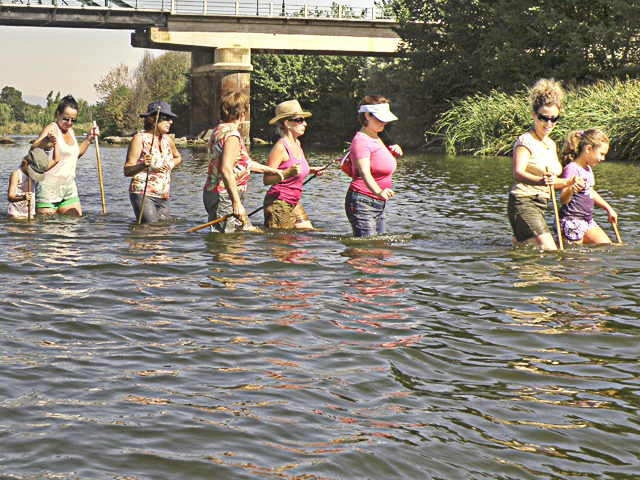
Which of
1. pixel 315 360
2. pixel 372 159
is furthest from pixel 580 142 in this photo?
pixel 315 360

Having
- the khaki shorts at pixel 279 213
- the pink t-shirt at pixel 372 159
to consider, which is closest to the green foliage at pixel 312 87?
the khaki shorts at pixel 279 213

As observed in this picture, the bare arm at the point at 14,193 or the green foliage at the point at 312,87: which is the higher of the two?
the green foliage at the point at 312,87

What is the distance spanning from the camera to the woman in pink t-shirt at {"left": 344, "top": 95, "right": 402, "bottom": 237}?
8.80m

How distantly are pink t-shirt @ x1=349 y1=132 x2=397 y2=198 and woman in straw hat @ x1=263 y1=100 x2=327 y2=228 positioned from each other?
65 centimetres

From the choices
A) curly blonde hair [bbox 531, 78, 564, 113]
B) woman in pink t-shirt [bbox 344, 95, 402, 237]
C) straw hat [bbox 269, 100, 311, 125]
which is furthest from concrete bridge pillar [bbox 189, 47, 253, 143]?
curly blonde hair [bbox 531, 78, 564, 113]

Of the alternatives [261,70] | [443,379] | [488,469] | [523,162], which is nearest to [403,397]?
[443,379]

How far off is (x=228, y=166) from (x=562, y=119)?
2313cm

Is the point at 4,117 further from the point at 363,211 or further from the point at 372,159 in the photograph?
the point at 372,159

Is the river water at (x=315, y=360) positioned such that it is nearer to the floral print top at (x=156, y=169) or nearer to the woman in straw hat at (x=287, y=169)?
the woman in straw hat at (x=287, y=169)

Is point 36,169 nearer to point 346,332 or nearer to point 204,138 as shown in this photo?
point 346,332

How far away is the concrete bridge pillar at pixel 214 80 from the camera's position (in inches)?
2228

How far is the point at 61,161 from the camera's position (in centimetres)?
1151

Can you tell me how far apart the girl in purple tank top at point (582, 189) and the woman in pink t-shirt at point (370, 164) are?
73.1 inches

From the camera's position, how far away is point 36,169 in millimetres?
11344
